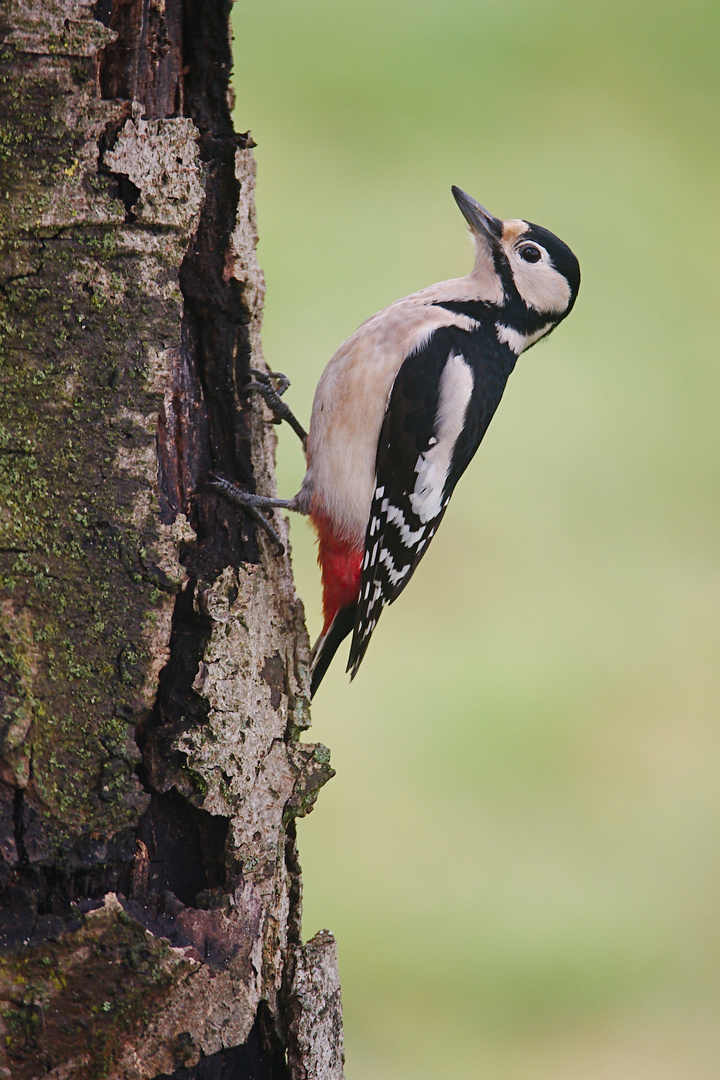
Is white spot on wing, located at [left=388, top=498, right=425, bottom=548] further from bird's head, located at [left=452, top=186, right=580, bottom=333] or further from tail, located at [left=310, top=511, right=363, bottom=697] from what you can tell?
bird's head, located at [left=452, top=186, right=580, bottom=333]

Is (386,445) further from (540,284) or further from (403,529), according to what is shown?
(540,284)

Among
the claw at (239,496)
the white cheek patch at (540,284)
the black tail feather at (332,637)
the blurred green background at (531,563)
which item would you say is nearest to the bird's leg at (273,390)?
the claw at (239,496)

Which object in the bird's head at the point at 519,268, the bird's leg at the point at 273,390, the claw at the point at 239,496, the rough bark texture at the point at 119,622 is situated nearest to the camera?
the rough bark texture at the point at 119,622

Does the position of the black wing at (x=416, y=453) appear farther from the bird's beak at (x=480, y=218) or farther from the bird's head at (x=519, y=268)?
the bird's beak at (x=480, y=218)

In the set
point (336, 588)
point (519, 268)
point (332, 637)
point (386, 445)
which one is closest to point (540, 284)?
point (519, 268)

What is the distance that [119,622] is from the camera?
1.80m

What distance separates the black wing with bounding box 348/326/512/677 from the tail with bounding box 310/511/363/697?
0.08m

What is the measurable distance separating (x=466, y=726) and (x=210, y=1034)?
9.24 feet

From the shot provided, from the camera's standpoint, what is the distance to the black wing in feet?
9.85

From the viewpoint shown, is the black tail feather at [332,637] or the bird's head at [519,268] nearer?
the black tail feather at [332,637]

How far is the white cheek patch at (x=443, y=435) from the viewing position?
120 inches

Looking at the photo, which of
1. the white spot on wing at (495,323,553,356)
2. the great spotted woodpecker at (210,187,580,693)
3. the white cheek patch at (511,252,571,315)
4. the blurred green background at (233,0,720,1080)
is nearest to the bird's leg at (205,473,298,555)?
the great spotted woodpecker at (210,187,580,693)

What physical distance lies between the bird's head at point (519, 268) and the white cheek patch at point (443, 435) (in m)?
0.41

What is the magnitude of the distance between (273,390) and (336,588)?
2.46 feet
